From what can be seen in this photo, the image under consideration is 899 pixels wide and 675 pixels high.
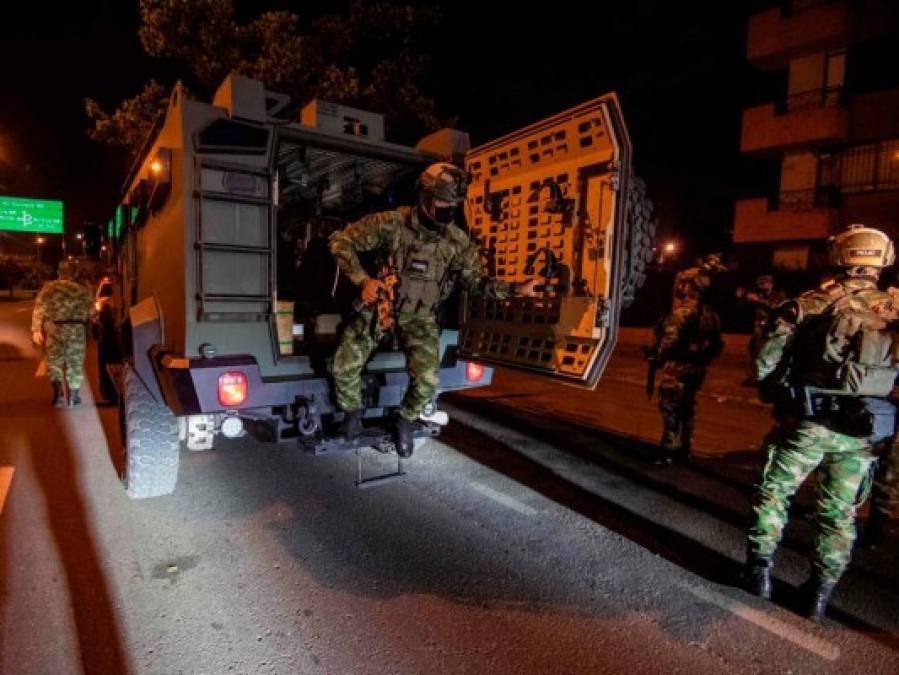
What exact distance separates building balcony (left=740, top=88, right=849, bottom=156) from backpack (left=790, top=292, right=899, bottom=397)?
63.4 ft

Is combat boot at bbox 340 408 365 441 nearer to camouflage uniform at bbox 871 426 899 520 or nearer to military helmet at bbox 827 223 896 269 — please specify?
military helmet at bbox 827 223 896 269

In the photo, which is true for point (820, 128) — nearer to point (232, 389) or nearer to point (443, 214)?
point (443, 214)

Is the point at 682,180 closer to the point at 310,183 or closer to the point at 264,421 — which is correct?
the point at 310,183

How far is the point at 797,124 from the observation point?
18.5m

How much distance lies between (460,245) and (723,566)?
242 cm

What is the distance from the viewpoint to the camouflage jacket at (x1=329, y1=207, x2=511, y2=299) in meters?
3.48

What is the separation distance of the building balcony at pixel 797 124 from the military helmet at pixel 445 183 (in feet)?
63.8

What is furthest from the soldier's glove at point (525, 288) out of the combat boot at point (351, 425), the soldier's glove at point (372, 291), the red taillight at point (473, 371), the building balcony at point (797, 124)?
the building balcony at point (797, 124)

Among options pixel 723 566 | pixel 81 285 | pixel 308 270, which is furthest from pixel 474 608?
pixel 81 285

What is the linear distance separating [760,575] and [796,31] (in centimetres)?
2127

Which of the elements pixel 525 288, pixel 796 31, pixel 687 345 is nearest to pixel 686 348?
pixel 687 345

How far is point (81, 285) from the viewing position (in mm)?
6789

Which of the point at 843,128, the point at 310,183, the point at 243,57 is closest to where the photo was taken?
the point at 310,183

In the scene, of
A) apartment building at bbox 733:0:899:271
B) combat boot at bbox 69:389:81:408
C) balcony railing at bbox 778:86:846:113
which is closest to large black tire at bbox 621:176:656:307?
combat boot at bbox 69:389:81:408
